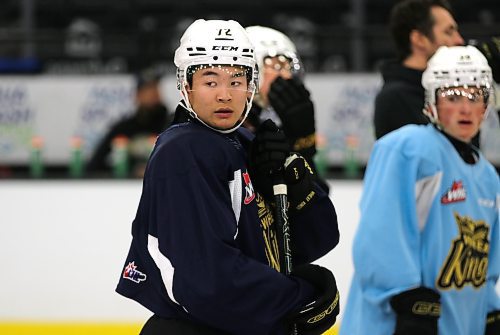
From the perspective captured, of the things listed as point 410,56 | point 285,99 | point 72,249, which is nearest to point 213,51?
point 285,99

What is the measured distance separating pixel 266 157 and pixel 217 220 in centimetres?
22

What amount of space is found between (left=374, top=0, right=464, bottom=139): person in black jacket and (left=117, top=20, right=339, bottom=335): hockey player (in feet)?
3.09

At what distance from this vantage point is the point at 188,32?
2014mm

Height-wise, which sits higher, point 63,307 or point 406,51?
point 406,51

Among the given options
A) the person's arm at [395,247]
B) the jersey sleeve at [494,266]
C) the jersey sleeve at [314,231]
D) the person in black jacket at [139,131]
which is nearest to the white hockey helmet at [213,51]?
the jersey sleeve at [314,231]

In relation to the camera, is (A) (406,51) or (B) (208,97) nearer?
(B) (208,97)

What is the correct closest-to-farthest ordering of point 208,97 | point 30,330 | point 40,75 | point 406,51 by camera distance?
point 208,97, point 406,51, point 30,330, point 40,75

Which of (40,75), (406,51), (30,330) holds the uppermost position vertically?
(406,51)

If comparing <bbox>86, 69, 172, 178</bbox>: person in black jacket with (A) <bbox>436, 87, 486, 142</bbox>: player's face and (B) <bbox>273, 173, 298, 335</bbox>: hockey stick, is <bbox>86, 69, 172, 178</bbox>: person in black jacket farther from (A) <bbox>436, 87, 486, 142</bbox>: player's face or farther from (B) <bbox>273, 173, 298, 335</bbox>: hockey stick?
(B) <bbox>273, 173, 298, 335</bbox>: hockey stick

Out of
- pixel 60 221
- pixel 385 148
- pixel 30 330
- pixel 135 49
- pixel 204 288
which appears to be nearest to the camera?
pixel 204 288

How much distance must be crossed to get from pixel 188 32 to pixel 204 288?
0.45 metres

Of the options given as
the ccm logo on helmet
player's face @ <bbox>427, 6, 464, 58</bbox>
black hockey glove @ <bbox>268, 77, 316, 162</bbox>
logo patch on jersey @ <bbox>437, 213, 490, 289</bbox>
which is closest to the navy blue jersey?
the ccm logo on helmet

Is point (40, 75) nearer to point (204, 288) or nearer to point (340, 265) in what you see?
point (340, 265)

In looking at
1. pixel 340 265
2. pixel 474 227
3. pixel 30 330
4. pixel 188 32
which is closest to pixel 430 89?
pixel 474 227
